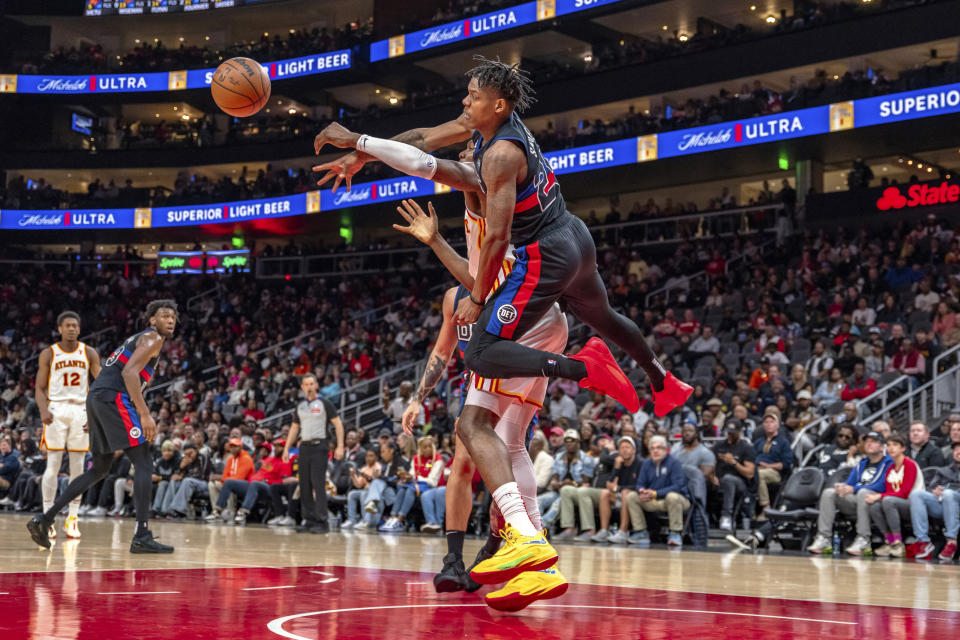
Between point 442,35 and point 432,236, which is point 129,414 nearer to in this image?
point 432,236

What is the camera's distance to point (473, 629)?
11.7 feet

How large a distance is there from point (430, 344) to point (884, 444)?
37.4ft

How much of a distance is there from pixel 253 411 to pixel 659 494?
35.5 feet

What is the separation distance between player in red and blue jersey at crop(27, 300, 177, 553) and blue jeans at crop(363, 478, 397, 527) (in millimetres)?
5267

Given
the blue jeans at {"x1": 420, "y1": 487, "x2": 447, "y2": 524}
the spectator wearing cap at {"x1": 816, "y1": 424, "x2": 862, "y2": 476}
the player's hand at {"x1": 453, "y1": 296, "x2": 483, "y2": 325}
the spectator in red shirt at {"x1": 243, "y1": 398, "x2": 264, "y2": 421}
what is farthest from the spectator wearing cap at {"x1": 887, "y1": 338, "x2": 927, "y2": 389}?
the spectator in red shirt at {"x1": 243, "y1": 398, "x2": 264, "y2": 421}

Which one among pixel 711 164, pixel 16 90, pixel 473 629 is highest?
pixel 16 90

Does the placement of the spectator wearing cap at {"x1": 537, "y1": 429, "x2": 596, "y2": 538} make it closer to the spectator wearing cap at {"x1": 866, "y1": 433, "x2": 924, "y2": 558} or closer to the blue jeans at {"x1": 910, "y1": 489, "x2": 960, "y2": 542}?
the spectator wearing cap at {"x1": 866, "y1": 433, "x2": 924, "y2": 558}

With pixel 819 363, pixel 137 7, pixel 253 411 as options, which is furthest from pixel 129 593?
pixel 137 7

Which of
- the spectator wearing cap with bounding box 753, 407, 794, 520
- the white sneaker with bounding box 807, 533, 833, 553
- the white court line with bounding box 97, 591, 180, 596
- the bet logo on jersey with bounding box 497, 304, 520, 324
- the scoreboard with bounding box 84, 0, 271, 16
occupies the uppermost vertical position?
the scoreboard with bounding box 84, 0, 271, 16

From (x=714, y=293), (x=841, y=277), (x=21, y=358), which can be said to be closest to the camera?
(x=841, y=277)

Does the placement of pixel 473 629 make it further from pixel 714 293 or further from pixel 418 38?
pixel 418 38

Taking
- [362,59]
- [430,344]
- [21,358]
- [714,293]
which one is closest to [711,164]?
[714,293]

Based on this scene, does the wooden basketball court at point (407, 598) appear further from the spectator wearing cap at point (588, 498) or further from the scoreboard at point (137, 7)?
the scoreboard at point (137, 7)

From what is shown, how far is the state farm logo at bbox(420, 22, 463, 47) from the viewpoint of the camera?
27.7 metres
